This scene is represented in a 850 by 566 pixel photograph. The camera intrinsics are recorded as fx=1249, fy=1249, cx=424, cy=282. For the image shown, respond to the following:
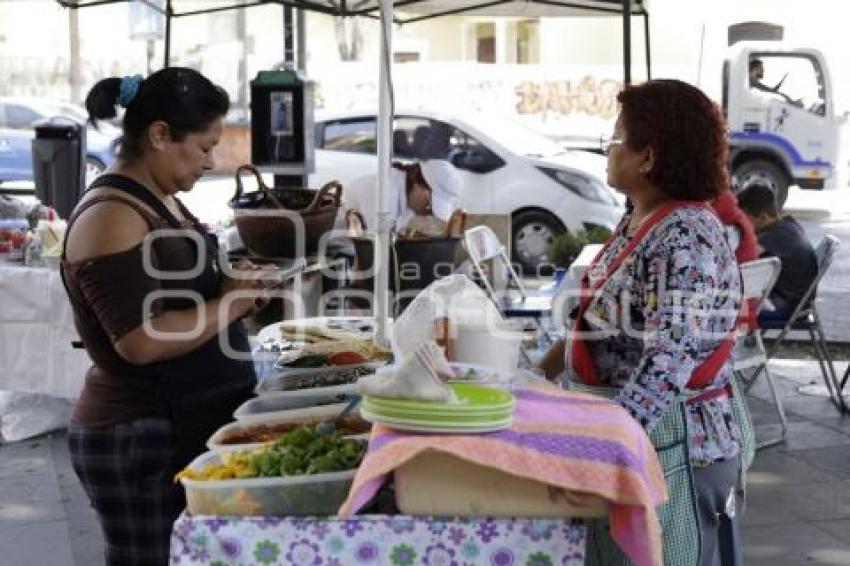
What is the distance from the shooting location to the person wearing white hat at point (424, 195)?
318 inches

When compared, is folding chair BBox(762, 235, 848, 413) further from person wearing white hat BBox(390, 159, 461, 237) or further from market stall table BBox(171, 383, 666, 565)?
market stall table BBox(171, 383, 666, 565)

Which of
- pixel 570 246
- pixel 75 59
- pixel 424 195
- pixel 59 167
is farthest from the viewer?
pixel 75 59

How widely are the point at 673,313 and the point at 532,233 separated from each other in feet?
32.0

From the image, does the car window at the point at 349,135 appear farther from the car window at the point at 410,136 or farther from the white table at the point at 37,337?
the white table at the point at 37,337

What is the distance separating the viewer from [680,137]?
2629mm

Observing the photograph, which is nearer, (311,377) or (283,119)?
(311,377)

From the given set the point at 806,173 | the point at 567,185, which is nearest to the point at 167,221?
the point at 567,185

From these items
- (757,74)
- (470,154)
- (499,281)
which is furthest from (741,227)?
(757,74)

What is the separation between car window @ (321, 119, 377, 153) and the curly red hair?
33.8 ft

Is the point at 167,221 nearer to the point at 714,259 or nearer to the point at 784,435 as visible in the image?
the point at 714,259

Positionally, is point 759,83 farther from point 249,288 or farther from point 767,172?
point 249,288

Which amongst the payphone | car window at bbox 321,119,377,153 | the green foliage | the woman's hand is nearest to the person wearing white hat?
the payphone

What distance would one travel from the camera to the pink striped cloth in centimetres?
214

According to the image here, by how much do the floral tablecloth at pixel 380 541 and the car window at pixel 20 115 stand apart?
17.0 metres
